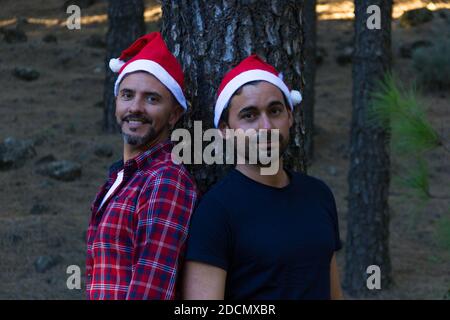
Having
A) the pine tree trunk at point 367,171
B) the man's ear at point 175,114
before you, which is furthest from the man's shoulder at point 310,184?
the pine tree trunk at point 367,171

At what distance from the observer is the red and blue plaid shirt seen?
2732 millimetres

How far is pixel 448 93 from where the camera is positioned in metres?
17.9

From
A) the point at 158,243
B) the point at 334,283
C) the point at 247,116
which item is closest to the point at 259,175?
the point at 247,116

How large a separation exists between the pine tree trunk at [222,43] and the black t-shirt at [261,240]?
2.22 ft

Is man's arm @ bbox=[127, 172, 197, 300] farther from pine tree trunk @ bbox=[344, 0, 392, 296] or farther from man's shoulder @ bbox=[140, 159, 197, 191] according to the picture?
pine tree trunk @ bbox=[344, 0, 392, 296]

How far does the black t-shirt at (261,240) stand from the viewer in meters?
2.71

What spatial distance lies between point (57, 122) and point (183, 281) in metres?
11.6

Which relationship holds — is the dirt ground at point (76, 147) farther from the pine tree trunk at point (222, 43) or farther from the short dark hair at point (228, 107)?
the short dark hair at point (228, 107)

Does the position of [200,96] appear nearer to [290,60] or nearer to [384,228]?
[290,60]

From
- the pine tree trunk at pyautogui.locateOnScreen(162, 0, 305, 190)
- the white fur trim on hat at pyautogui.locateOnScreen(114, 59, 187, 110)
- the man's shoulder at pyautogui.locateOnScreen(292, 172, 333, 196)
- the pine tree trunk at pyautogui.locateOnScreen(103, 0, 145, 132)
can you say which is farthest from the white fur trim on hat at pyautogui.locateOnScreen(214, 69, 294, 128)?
the pine tree trunk at pyautogui.locateOnScreen(103, 0, 145, 132)

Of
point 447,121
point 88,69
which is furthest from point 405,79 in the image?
point 88,69

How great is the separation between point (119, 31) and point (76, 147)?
1.86m

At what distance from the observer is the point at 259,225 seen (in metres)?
2.76

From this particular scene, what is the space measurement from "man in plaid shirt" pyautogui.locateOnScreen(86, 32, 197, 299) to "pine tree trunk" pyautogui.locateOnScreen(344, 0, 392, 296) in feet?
19.3
